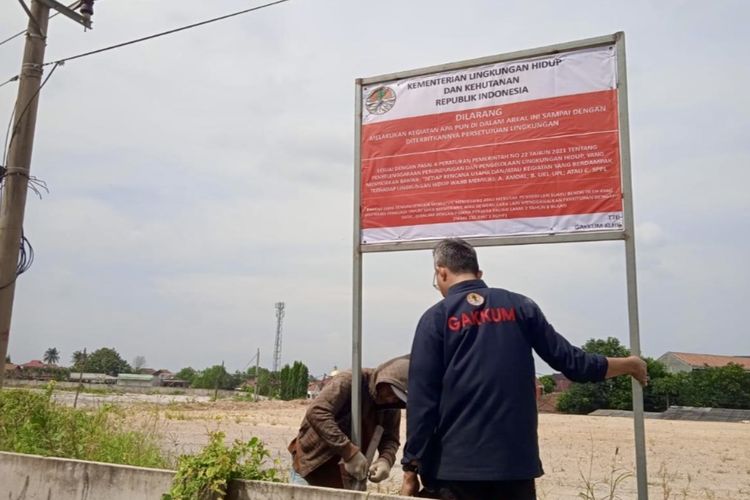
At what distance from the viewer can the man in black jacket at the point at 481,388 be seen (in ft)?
8.68

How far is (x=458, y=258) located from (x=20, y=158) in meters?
6.74

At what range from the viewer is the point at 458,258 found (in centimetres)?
307

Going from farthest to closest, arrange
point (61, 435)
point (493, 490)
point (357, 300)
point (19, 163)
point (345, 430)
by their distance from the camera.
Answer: point (19, 163) → point (61, 435) → point (357, 300) → point (345, 430) → point (493, 490)

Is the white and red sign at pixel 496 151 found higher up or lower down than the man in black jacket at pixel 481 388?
higher up

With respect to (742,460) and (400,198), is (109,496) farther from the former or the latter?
(742,460)

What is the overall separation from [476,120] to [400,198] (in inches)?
27.8

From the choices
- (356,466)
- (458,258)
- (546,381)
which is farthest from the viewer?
(546,381)

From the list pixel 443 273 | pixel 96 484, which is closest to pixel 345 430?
pixel 443 273

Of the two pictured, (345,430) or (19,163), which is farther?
(19,163)

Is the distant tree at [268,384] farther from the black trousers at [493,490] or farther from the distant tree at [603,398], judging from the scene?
the black trousers at [493,490]

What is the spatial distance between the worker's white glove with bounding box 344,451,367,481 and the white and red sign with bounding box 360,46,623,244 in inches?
55.4

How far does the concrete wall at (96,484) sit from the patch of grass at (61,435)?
0.42m

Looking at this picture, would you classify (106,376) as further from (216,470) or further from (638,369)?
(638,369)

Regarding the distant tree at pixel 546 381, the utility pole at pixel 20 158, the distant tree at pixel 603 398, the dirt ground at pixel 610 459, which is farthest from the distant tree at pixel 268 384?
the utility pole at pixel 20 158
